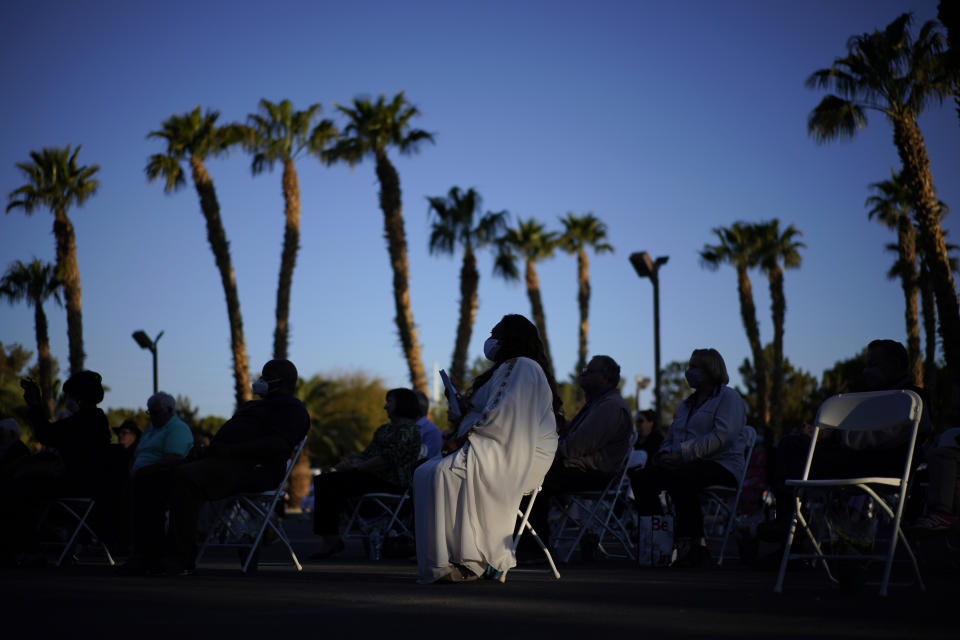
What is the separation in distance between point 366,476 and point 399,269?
67.7 ft

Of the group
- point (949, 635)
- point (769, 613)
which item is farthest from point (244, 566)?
point (949, 635)

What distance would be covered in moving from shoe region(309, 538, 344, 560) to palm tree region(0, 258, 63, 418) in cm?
3139

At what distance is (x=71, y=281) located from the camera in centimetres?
3444

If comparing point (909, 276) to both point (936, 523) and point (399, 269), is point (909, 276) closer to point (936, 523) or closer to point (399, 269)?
point (399, 269)

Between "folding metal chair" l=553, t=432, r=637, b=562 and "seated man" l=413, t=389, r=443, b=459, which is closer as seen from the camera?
"folding metal chair" l=553, t=432, r=637, b=562

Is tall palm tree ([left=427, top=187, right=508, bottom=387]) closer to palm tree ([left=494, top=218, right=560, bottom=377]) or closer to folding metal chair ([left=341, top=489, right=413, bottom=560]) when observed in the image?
palm tree ([left=494, top=218, right=560, bottom=377])

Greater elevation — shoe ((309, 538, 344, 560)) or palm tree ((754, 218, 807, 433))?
palm tree ((754, 218, 807, 433))

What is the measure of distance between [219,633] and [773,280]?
137ft

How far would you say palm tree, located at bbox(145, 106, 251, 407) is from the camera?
32.1 meters

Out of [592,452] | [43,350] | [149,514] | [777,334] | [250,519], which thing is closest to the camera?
[149,514]

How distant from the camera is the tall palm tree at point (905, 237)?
35250mm

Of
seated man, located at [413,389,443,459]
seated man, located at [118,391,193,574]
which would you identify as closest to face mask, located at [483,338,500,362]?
seated man, located at [118,391,193,574]

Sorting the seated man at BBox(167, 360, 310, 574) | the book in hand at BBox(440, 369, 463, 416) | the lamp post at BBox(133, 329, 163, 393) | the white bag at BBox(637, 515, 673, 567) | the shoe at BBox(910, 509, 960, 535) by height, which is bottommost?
the white bag at BBox(637, 515, 673, 567)

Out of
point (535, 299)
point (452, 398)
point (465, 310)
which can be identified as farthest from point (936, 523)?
point (535, 299)
